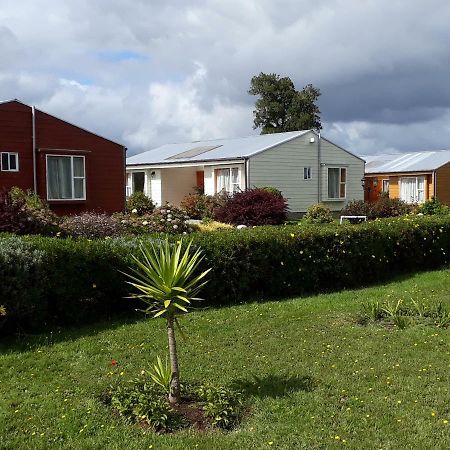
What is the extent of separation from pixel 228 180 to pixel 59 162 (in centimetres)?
889

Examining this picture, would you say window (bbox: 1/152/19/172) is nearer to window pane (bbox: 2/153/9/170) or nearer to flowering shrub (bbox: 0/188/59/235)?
window pane (bbox: 2/153/9/170)

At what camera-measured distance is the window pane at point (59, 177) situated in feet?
69.4

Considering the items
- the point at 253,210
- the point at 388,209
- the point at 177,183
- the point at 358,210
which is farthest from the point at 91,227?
the point at 177,183

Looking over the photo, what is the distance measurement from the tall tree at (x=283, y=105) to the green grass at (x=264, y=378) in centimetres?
4424

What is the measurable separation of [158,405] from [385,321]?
4047 millimetres

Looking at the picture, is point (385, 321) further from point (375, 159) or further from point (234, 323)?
point (375, 159)

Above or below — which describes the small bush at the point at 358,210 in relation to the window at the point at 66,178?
below

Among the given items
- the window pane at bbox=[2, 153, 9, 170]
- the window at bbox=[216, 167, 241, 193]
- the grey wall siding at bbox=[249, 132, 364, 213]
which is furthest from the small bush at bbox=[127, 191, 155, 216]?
the window pane at bbox=[2, 153, 9, 170]

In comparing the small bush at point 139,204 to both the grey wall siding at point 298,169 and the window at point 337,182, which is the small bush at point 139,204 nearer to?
the grey wall siding at point 298,169

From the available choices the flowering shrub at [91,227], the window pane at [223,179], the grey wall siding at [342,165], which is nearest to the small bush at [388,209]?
the grey wall siding at [342,165]

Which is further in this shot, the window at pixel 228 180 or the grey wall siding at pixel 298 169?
the window at pixel 228 180

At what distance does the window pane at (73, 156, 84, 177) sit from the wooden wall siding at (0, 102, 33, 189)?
1596 mm

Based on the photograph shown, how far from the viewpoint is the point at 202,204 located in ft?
84.3

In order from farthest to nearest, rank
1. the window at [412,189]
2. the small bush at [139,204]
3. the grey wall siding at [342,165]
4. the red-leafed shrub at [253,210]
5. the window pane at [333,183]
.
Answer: the window at [412,189]
the window pane at [333,183]
the grey wall siding at [342,165]
the small bush at [139,204]
the red-leafed shrub at [253,210]
